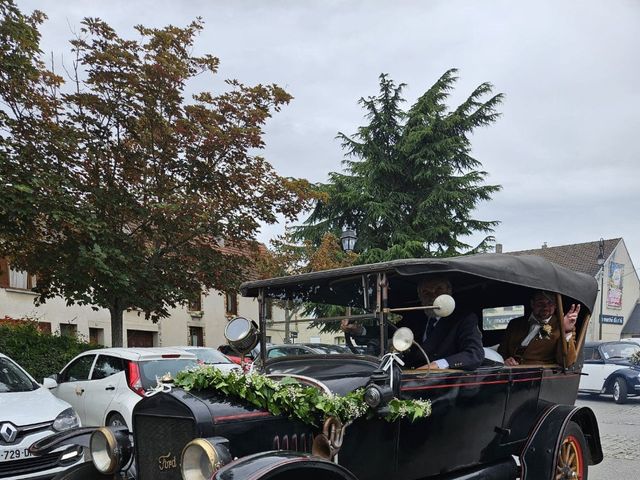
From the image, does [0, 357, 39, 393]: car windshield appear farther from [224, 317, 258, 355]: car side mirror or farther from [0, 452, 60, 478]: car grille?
[224, 317, 258, 355]: car side mirror

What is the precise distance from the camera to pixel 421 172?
2516cm

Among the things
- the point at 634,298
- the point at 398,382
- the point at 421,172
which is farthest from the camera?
the point at 634,298

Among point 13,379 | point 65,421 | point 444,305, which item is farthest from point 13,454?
point 444,305

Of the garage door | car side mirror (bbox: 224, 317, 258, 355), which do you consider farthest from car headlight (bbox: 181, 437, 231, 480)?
the garage door

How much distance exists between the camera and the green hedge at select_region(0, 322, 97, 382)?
41.7ft

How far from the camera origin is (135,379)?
29.5ft

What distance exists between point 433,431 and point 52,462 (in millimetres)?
4113

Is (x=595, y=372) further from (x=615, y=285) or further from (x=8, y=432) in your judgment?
(x=615, y=285)

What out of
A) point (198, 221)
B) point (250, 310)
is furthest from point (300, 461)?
point (250, 310)

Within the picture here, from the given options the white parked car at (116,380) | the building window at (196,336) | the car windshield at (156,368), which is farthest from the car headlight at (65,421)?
the building window at (196,336)

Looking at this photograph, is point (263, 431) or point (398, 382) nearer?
point (263, 431)

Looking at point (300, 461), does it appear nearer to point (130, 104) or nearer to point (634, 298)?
point (130, 104)

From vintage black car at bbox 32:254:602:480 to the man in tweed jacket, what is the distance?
0.45 ft

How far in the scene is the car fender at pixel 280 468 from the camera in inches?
121
